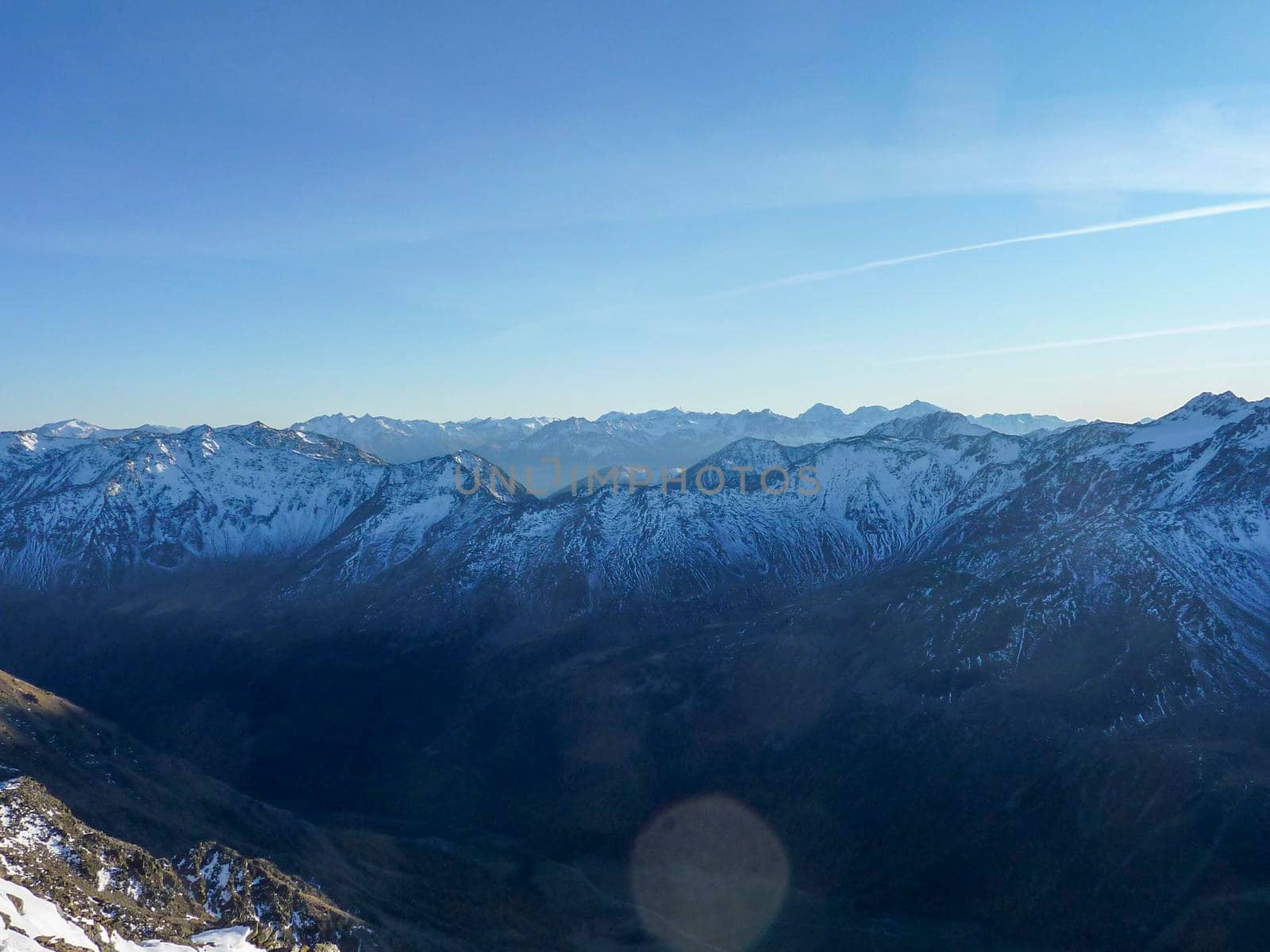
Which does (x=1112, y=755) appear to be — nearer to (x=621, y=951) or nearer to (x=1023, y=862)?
(x=1023, y=862)

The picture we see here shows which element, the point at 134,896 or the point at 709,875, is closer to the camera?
the point at 134,896

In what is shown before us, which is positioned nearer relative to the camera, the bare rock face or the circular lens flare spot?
the bare rock face

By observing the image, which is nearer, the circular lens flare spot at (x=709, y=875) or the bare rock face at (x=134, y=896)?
the bare rock face at (x=134, y=896)

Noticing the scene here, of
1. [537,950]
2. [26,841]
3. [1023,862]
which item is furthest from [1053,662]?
[26,841]

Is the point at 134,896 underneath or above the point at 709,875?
above
